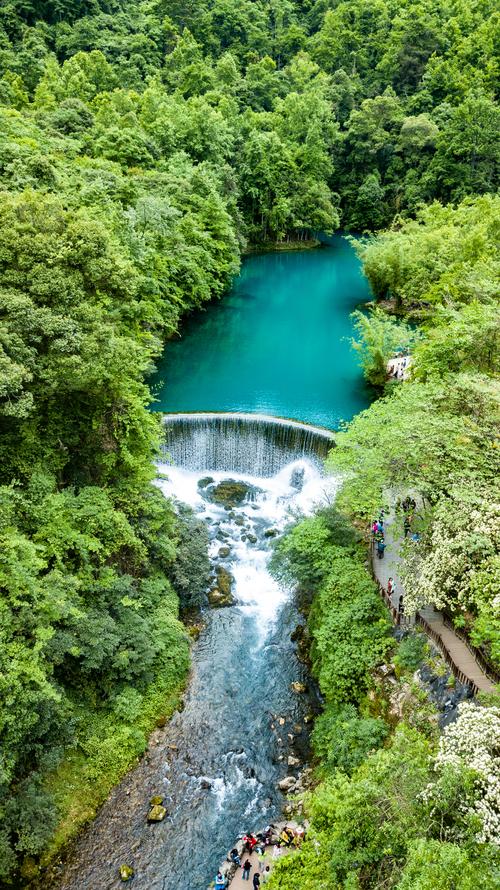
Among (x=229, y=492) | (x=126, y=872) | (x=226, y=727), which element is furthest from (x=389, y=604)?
(x=229, y=492)

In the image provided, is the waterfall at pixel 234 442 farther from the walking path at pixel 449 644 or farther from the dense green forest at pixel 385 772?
the walking path at pixel 449 644

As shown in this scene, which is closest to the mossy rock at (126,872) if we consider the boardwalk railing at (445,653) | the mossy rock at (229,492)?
the boardwalk railing at (445,653)

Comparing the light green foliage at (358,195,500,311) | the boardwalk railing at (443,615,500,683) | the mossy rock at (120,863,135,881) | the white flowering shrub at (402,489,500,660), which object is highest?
the light green foliage at (358,195,500,311)

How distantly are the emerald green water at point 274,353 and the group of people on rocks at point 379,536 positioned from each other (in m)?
5.52

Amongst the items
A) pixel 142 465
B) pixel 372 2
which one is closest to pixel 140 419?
pixel 142 465

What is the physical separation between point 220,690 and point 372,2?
8634 cm

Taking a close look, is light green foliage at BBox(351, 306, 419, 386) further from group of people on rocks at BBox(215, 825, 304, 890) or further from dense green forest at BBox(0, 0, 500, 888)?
group of people on rocks at BBox(215, 825, 304, 890)

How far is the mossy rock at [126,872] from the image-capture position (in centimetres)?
1177

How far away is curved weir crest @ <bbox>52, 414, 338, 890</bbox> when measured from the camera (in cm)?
1228

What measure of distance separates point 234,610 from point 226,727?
430 cm

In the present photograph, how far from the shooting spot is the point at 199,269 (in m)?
35.2

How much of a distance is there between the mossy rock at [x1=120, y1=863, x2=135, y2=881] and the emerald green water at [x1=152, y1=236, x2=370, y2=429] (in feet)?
50.2

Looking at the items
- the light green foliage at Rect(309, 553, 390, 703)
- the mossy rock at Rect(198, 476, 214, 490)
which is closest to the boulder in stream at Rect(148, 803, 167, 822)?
the light green foliage at Rect(309, 553, 390, 703)

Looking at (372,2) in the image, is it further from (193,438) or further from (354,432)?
(354,432)
